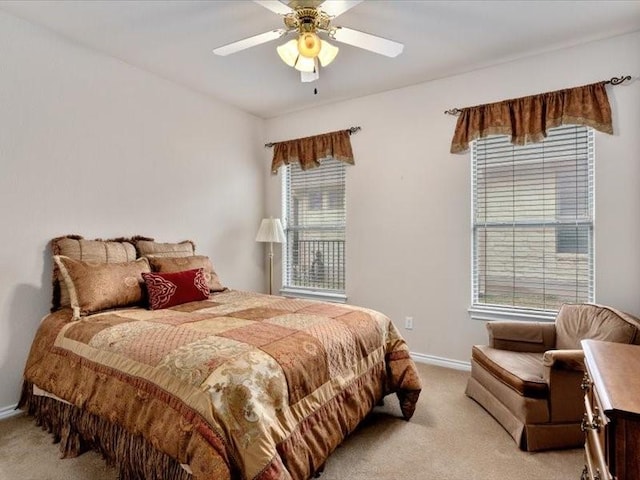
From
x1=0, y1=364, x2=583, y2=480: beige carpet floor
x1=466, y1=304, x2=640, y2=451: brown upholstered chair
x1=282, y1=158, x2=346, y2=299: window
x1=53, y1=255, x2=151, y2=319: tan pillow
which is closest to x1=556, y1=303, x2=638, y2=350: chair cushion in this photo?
x1=466, y1=304, x2=640, y2=451: brown upholstered chair

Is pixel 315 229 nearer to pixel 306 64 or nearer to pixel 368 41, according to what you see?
pixel 306 64

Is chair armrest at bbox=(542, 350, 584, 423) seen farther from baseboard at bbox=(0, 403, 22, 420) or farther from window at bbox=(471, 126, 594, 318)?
baseboard at bbox=(0, 403, 22, 420)

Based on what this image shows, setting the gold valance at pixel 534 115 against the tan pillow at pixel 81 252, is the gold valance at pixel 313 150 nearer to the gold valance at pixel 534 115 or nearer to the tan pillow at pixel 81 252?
the gold valance at pixel 534 115

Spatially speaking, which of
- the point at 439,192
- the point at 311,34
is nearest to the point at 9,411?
the point at 311,34

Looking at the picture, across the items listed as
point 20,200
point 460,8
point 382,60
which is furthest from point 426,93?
point 20,200

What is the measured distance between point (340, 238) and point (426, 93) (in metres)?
1.71

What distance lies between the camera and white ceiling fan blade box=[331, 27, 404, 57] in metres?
2.09

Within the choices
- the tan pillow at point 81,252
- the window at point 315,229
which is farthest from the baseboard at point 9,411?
the window at point 315,229

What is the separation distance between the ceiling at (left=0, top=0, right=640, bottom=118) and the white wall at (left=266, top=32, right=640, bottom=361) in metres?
0.17

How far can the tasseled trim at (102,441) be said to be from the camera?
4.85ft

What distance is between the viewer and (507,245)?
3.10 metres

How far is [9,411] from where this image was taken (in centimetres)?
241

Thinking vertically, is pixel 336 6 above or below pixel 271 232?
above

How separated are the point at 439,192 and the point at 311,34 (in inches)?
73.5
